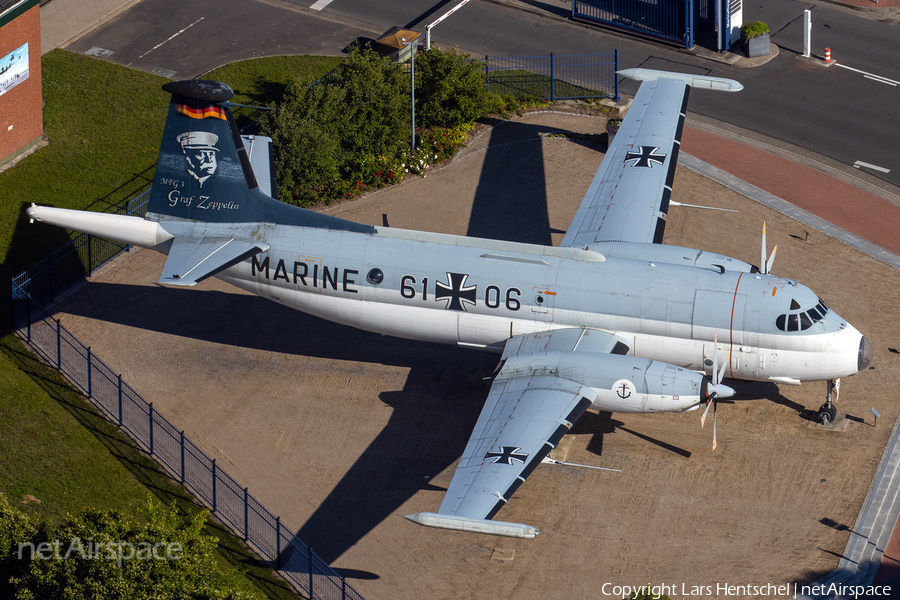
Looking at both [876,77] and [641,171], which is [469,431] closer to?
[641,171]

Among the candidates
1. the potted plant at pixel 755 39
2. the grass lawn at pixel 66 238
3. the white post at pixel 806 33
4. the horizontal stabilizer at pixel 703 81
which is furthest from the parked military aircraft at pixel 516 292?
the white post at pixel 806 33

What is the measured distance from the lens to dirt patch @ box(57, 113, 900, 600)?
34875mm

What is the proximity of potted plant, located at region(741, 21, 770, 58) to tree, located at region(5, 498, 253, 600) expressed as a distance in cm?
3954

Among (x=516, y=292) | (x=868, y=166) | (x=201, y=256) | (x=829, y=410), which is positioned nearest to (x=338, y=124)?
(x=201, y=256)

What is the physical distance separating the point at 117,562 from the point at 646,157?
25993mm

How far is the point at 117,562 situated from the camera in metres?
28.2

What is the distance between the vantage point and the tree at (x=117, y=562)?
28.0m

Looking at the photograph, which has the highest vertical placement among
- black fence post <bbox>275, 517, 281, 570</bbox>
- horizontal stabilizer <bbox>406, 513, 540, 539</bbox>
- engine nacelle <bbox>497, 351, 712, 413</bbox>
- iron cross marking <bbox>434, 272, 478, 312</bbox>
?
iron cross marking <bbox>434, 272, 478, 312</bbox>

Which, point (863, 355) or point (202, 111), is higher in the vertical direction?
point (202, 111)

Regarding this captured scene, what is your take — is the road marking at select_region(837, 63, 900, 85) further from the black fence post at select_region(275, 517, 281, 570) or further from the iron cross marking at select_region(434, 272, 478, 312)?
the black fence post at select_region(275, 517, 281, 570)

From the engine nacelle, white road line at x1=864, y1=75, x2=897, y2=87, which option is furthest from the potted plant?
the engine nacelle

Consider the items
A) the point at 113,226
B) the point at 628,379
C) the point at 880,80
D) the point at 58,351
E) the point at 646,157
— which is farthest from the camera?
the point at 880,80

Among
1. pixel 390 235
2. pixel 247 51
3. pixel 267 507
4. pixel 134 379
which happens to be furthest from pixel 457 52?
pixel 267 507

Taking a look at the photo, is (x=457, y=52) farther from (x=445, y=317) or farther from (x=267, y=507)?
(x=267, y=507)
